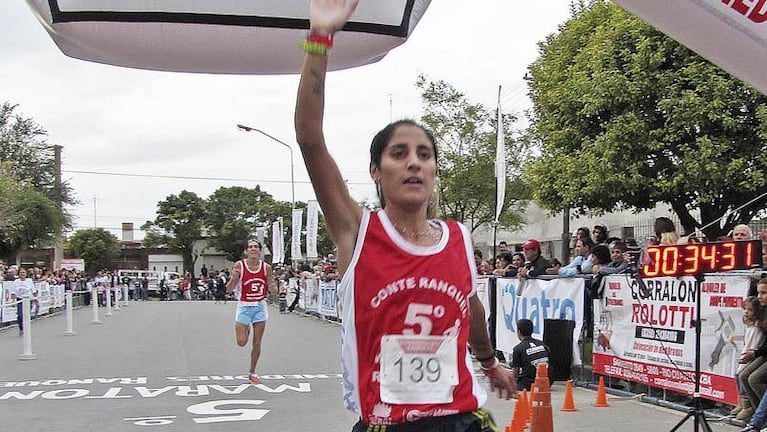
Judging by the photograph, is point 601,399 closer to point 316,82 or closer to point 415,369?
point 415,369

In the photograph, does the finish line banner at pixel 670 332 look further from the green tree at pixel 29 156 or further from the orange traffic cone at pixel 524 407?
the green tree at pixel 29 156

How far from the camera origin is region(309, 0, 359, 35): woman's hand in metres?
2.74

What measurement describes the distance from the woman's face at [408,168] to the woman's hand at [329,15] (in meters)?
0.44

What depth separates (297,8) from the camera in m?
4.14

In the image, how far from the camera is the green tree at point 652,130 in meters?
18.7

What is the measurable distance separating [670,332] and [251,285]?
543 centimetres

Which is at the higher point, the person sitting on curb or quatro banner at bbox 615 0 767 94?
quatro banner at bbox 615 0 767 94

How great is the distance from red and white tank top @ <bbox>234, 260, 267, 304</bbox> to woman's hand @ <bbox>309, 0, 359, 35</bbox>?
→ 10049mm

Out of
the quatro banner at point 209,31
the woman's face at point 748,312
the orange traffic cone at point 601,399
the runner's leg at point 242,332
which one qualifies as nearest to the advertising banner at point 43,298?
the runner's leg at point 242,332

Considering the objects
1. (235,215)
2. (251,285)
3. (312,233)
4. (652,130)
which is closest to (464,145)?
(312,233)

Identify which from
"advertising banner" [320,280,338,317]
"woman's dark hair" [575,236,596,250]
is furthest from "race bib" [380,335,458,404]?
"advertising banner" [320,280,338,317]

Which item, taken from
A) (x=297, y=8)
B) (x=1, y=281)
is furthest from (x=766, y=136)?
(x=1, y=281)

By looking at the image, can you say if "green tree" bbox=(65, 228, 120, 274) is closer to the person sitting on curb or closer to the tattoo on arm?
the person sitting on curb

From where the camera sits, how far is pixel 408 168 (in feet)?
9.78
